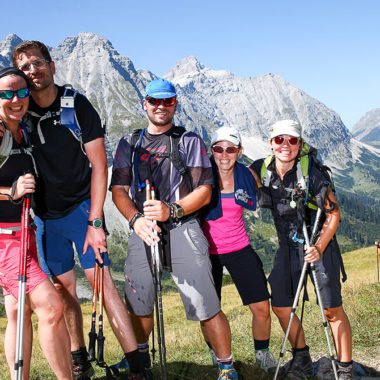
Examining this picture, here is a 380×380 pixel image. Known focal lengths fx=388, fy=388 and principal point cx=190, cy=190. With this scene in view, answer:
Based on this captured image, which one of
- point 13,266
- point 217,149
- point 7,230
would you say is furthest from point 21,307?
point 217,149

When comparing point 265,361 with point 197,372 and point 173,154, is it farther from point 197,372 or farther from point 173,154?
point 173,154

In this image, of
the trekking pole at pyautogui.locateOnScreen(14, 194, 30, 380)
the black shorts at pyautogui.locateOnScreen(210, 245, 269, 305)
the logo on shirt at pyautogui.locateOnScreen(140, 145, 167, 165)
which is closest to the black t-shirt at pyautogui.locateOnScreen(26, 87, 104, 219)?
the logo on shirt at pyautogui.locateOnScreen(140, 145, 167, 165)

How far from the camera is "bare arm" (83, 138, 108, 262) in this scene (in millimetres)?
6438

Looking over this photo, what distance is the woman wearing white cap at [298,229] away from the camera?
715 cm

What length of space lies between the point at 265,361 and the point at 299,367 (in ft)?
2.17

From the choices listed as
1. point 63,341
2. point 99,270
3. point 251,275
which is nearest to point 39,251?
point 99,270

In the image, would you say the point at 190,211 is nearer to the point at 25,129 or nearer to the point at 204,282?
the point at 204,282

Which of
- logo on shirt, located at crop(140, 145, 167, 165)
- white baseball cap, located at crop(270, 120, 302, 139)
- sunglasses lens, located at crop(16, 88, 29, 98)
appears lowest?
logo on shirt, located at crop(140, 145, 167, 165)

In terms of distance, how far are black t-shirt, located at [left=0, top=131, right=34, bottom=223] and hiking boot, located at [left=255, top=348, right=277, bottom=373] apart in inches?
209

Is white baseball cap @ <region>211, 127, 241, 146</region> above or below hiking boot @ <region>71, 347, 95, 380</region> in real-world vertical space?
above

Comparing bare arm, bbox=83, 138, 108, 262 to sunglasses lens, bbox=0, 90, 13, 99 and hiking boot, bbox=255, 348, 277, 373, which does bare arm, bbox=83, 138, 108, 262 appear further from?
hiking boot, bbox=255, 348, 277, 373

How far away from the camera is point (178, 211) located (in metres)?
6.30

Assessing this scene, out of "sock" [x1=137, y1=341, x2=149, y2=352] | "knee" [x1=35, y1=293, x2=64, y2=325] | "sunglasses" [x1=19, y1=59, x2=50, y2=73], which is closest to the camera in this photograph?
"knee" [x1=35, y1=293, x2=64, y2=325]

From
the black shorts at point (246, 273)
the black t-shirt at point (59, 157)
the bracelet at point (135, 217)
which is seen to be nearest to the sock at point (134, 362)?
the bracelet at point (135, 217)
